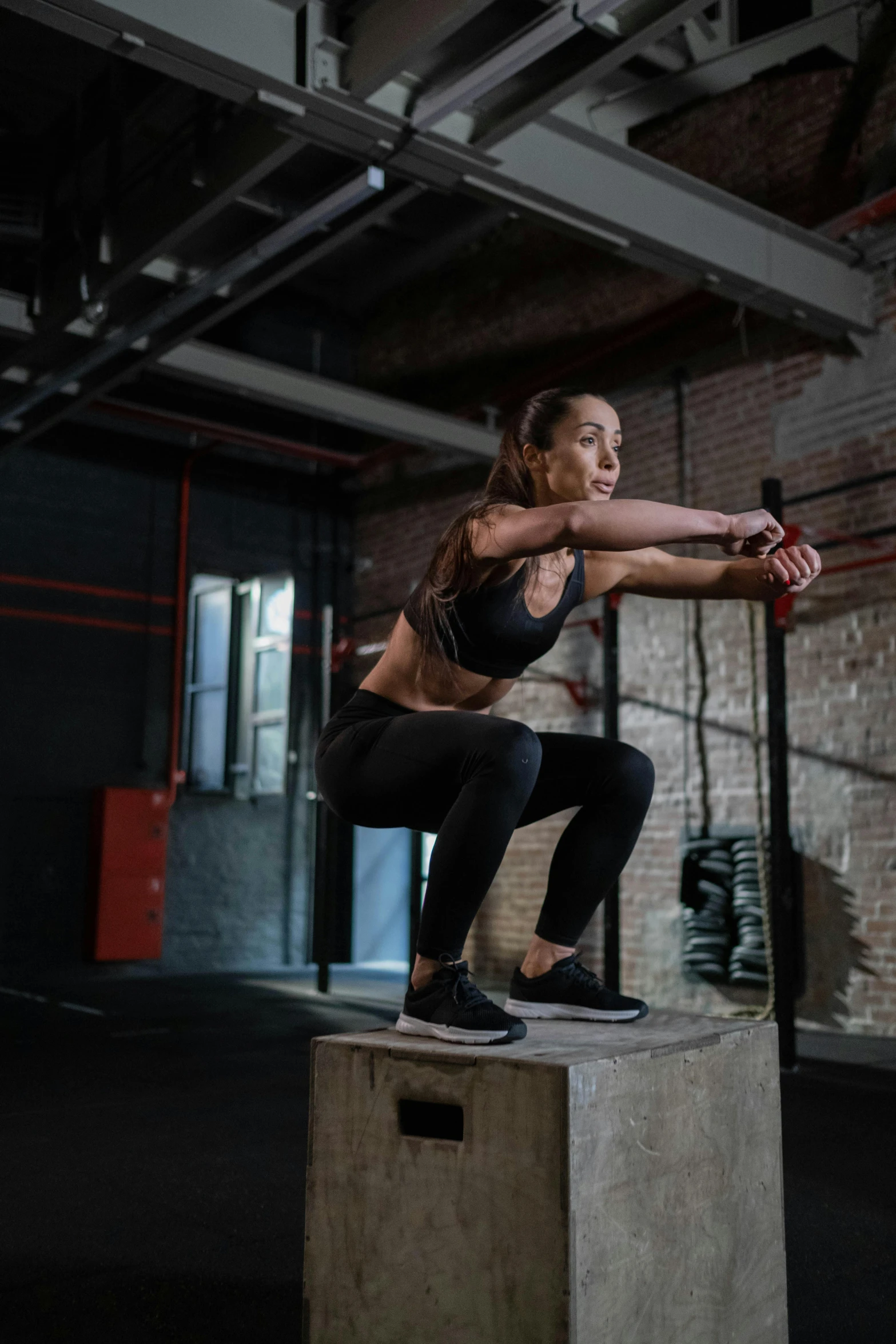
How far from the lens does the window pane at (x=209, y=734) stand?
27.0 ft

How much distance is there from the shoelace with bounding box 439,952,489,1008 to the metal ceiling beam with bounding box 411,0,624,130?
2.66m

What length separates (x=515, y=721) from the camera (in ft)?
5.60

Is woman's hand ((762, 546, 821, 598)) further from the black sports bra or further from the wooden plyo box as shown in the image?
the wooden plyo box

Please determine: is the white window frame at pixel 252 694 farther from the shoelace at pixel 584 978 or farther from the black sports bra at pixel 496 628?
the black sports bra at pixel 496 628

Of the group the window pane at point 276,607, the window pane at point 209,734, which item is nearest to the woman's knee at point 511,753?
the window pane at point 276,607

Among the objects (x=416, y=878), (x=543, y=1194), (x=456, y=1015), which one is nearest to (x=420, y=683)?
(x=456, y=1015)

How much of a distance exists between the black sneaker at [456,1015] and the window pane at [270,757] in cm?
648

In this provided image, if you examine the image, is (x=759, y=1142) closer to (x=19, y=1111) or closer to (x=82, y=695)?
(x=19, y=1111)

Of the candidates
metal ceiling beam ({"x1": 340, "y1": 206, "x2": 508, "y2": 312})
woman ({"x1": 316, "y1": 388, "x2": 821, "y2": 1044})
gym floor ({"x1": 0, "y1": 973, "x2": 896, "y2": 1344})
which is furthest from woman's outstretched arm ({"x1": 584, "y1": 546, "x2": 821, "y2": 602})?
metal ceiling beam ({"x1": 340, "y1": 206, "x2": 508, "y2": 312})

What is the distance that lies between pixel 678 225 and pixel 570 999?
12.2ft

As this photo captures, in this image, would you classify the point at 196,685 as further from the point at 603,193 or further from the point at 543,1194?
the point at 543,1194

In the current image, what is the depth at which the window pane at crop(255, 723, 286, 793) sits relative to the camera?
8.12 m

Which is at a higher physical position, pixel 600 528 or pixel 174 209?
pixel 174 209

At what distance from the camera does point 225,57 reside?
3361mm
